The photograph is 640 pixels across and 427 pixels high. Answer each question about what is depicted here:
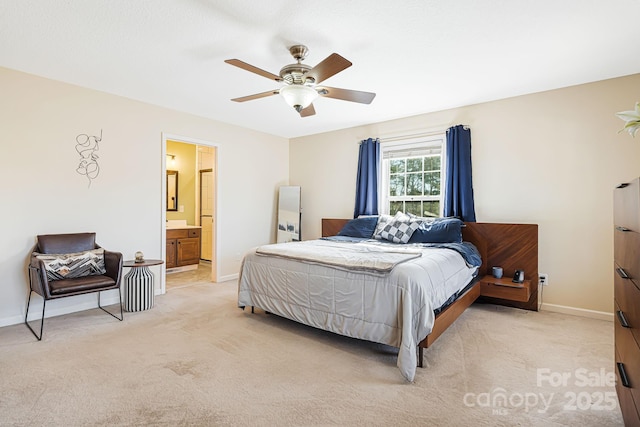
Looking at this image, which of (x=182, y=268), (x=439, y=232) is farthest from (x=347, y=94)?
(x=182, y=268)

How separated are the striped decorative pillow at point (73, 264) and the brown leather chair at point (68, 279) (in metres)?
0.04

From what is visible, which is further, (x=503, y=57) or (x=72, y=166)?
(x=72, y=166)

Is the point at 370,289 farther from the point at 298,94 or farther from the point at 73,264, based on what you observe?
the point at 73,264

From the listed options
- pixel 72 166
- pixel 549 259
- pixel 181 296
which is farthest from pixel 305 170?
pixel 549 259

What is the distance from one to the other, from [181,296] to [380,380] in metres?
3.02

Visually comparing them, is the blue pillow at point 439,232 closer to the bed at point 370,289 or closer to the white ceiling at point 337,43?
the bed at point 370,289

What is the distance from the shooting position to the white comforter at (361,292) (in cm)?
226

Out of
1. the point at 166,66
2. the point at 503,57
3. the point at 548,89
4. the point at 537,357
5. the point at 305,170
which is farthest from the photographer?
the point at 305,170

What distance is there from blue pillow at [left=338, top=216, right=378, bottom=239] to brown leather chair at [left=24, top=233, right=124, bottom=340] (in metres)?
2.78

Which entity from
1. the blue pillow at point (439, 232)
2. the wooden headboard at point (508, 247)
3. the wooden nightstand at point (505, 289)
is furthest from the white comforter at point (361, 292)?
the wooden headboard at point (508, 247)

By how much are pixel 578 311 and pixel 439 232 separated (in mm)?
1671

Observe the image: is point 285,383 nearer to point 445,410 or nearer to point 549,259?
point 445,410

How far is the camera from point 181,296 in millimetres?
4227

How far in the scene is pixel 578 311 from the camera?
3.52 meters
